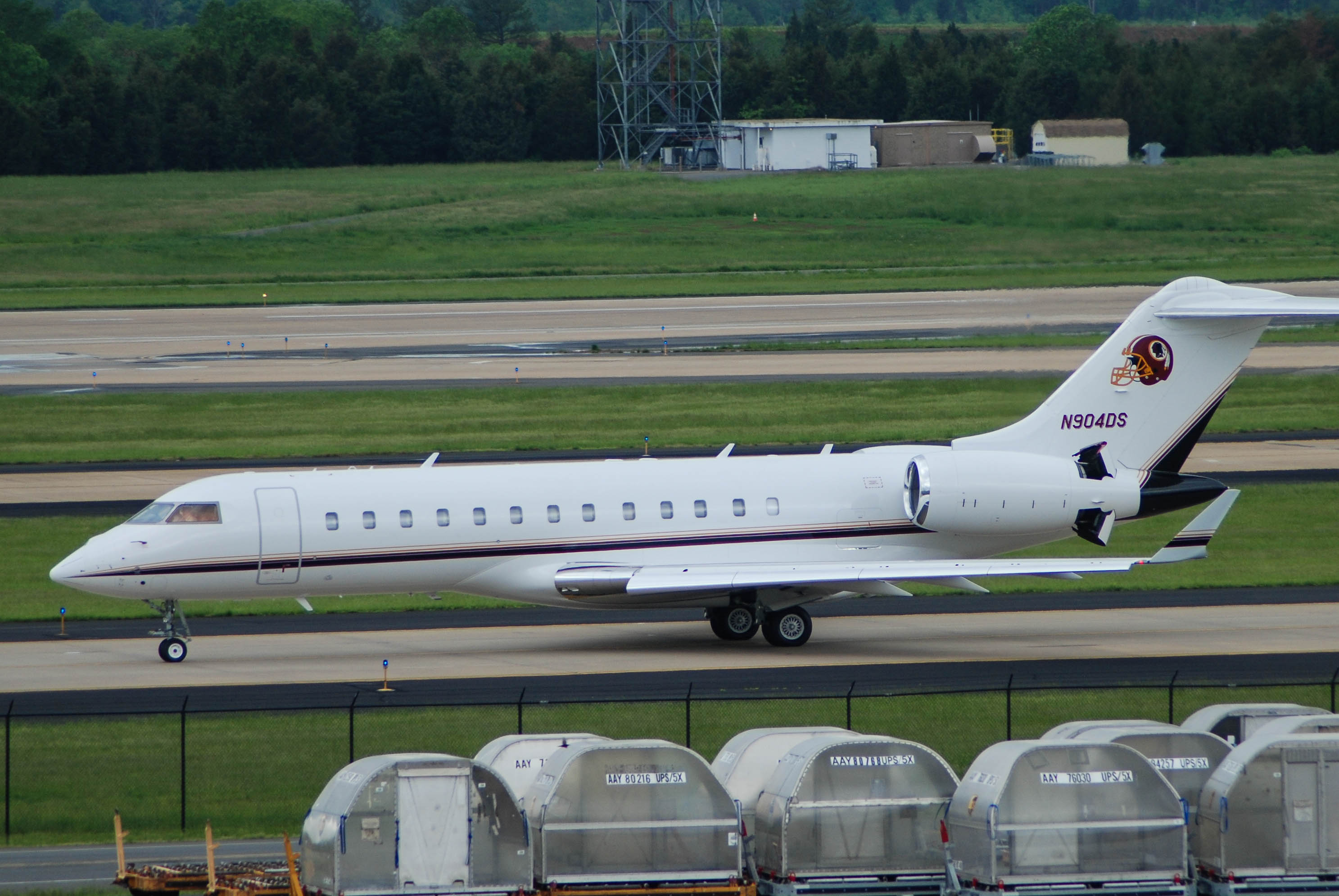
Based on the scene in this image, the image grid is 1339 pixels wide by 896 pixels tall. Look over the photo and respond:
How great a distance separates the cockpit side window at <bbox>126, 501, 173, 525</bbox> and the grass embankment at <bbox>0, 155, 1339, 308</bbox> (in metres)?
33.8

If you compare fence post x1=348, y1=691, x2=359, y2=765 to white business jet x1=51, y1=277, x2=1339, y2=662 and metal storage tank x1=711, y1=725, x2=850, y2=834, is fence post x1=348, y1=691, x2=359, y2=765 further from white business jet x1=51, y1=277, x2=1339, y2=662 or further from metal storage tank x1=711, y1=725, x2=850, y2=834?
white business jet x1=51, y1=277, x2=1339, y2=662

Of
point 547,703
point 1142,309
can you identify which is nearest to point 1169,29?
point 1142,309

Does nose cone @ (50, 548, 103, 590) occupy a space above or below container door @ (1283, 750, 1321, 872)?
above

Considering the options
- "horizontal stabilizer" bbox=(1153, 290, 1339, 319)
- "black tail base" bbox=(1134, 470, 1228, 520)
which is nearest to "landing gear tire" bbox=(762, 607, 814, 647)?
"black tail base" bbox=(1134, 470, 1228, 520)

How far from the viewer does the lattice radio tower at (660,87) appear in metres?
127

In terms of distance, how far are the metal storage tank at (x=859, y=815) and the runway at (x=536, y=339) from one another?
37044 mm

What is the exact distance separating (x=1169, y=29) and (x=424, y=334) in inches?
5639

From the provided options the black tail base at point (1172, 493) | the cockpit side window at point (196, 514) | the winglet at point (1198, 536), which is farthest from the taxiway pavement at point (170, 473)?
the winglet at point (1198, 536)

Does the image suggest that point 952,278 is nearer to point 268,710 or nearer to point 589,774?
point 268,710

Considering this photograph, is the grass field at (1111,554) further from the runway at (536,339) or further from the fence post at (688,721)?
the fence post at (688,721)

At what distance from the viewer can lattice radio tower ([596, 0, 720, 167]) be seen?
416 feet

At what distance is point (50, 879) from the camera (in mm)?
19891

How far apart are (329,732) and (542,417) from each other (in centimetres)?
3218

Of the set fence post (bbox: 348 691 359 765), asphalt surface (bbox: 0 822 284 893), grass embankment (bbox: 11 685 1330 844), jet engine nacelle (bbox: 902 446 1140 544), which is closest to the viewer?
asphalt surface (bbox: 0 822 284 893)
